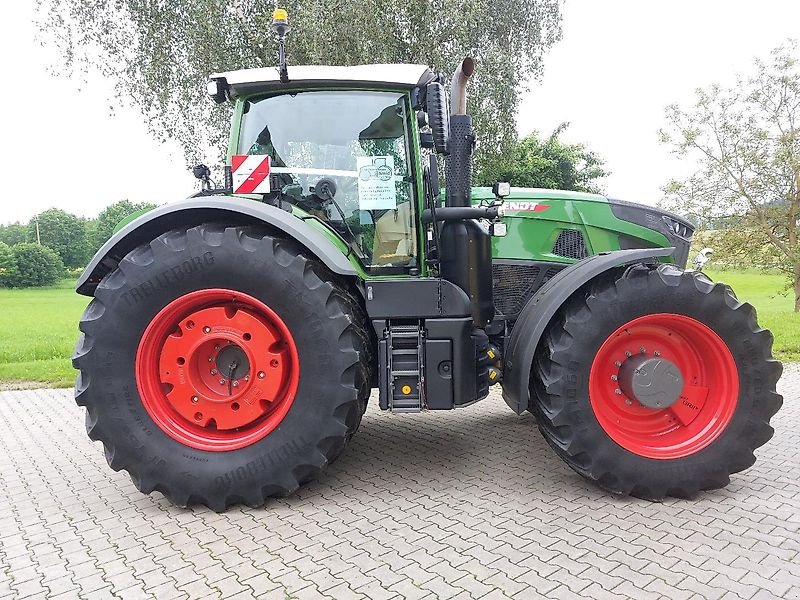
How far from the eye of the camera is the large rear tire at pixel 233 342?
3229mm

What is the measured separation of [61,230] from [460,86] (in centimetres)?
5188

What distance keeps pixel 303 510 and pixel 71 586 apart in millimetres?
1159

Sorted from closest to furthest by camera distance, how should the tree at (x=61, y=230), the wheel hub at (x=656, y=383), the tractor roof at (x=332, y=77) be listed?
the wheel hub at (x=656, y=383)
the tractor roof at (x=332, y=77)
the tree at (x=61, y=230)

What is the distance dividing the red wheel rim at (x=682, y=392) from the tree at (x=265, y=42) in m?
8.59

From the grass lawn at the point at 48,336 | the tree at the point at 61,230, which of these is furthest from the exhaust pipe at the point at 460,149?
the tree at the point at 61,230

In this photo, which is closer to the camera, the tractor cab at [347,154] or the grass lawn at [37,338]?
the tractor cab at [347,154]

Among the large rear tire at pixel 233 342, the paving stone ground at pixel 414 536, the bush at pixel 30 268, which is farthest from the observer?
the bush at pixel 30 268

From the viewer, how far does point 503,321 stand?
4.35 m

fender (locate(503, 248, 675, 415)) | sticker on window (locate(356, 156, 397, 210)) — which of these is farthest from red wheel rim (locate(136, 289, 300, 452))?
fender (locate(503, 248, 675, 415))

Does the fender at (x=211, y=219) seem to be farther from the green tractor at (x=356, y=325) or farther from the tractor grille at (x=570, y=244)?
the tractor grille at (x=570, y=244)

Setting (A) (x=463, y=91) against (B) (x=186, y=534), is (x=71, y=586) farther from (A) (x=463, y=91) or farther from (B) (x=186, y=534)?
(A) (x=463, y=91)

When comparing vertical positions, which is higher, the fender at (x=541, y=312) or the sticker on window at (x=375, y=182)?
the sticker on window at (x=375, y=182)

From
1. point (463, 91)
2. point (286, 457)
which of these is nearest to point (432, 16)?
point (463, 91)

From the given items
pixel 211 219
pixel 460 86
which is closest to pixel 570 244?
pixel 460 86
